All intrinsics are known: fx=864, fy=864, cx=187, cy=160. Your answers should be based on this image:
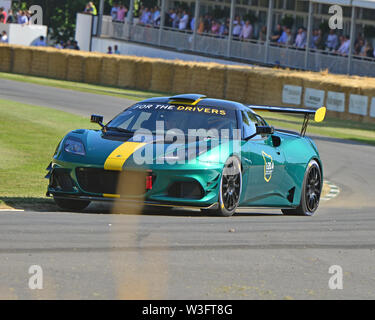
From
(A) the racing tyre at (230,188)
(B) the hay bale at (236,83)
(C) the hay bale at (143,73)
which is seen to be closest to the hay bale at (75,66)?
(C) the hay bale at (143,73)

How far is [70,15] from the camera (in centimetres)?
6400

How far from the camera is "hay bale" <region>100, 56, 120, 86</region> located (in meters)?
40.2

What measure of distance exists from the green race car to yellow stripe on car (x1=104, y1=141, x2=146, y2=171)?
10 mm

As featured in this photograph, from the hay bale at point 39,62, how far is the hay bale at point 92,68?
2.27 metres

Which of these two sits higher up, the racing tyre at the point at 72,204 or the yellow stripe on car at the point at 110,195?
the yellow stripe on car at the point at 110,195

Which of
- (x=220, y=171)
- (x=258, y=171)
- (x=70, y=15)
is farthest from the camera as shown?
(x=70, y=15)

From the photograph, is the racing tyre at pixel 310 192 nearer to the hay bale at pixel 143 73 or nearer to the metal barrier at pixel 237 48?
the metal barrier at pixel 237 48

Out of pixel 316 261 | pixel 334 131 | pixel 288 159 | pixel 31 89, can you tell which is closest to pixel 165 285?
pixel 316 261

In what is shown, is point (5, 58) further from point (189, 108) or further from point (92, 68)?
point (189, 108)

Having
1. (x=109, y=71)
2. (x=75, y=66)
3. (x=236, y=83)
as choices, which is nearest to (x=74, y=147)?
(x=236, y=83)

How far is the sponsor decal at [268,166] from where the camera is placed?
9984mm

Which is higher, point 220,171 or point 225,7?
point 225,7
